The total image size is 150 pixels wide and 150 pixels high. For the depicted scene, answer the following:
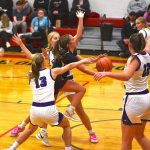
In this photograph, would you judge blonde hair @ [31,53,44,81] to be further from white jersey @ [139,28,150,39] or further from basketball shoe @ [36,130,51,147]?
white jersey @ [139,28,150,39]

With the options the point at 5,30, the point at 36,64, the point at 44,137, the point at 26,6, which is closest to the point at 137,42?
the point at 36,64

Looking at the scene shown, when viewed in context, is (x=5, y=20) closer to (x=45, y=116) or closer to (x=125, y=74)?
(x=45, y=116)

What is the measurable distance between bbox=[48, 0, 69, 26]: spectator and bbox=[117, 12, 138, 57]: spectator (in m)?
2.58

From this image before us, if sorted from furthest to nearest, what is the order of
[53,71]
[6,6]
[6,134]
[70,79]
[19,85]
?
[6,6] < [19,85] < [6,134] < [70,79] < [53,71]

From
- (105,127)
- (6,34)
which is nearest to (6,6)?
(6,34)

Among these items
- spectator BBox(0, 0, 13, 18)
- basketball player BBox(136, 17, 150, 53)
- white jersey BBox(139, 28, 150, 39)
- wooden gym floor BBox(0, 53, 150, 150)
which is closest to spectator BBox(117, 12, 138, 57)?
wooden gym floor BBox(0, 53, 150, 150)

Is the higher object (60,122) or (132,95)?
(132,95)

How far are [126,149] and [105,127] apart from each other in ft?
7.49

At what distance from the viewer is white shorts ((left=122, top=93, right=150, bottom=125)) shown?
5.23 m

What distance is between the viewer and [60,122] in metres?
5.96

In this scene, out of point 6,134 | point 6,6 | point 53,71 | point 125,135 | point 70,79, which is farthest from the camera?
point 6,6

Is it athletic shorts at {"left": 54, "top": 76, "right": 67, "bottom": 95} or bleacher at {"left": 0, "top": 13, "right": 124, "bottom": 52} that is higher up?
athletic shorts at {"left": 54, "top": 76, "right": 67, "bottom": 95}

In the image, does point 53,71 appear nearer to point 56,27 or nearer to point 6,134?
point 6,134

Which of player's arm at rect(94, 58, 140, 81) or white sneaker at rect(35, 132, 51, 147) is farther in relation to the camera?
white sneaker at rect(35, 132, 51, 147)
